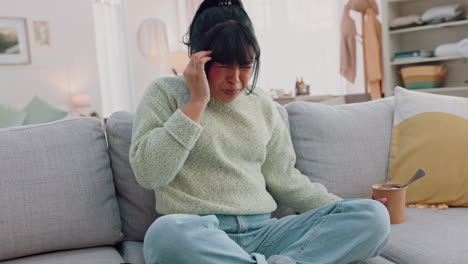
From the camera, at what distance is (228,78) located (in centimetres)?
123

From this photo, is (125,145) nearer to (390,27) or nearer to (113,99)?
(390,27)

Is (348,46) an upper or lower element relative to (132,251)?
upper

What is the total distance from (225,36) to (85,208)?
594 mm

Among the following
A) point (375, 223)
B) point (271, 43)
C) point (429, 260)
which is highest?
point (271, 43)

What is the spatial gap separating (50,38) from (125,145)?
4.54 meters

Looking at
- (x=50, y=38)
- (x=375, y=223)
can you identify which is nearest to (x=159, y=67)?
(x=50, y=38)

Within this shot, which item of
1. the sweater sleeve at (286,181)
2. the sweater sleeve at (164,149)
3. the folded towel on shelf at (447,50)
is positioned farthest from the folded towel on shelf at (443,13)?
the sweater sleeve at (164,149)

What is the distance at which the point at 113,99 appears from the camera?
5.91 metres

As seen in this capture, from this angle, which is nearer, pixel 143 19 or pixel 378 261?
pixel 378 261

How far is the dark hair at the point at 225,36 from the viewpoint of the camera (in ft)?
3.92

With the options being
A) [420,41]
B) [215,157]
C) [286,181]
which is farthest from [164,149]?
[420,41]

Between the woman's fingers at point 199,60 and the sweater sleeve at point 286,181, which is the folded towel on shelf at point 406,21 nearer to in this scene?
the sweater sleeve at point 286,181

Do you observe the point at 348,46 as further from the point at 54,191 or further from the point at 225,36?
the point at 54,191

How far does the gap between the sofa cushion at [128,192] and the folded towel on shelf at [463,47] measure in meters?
2.84
